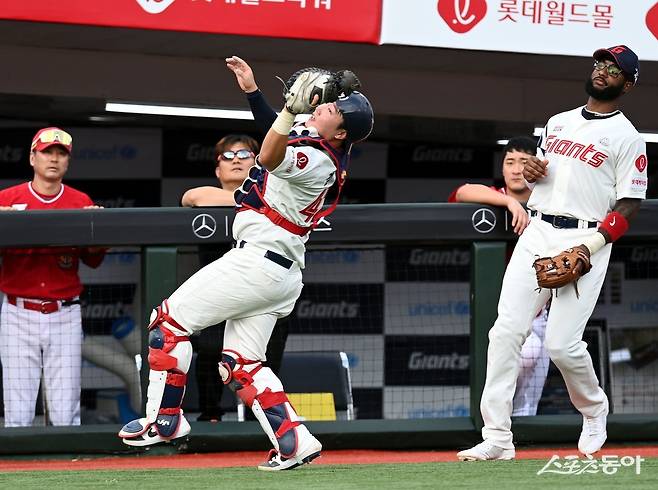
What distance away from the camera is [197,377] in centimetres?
519

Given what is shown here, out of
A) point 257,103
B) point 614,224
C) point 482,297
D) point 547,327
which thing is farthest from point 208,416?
point 614,224

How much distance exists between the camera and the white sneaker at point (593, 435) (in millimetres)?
4434

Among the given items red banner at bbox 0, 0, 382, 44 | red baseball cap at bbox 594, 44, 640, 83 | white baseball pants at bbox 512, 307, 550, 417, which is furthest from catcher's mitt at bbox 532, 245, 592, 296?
red banner at bbox 0, 0, 382, 44

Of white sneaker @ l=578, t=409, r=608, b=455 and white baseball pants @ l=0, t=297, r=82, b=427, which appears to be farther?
white baseball pants @ l=0, t=297, r=82, b=427

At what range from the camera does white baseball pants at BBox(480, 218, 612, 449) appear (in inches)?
170

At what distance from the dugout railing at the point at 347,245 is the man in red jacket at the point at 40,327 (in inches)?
6.9

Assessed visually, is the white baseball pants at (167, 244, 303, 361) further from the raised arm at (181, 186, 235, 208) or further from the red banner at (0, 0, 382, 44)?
the red banner at (0, 0, 382, 44)

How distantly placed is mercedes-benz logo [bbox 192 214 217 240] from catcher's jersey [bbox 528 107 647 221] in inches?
51.6

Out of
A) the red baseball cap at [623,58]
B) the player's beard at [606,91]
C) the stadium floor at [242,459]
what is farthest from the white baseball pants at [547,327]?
the red baseball cap at [623,58]

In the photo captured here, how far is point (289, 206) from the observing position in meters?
4.02

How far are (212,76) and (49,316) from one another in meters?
1.76

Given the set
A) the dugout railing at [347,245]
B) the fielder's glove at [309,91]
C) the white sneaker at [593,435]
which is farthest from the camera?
the dugout railing at [347,245]

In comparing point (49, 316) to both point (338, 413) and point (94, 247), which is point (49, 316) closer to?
point (94, 247)

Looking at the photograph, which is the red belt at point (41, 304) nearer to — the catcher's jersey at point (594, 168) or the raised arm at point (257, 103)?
the raised arm at point (257, 103)
